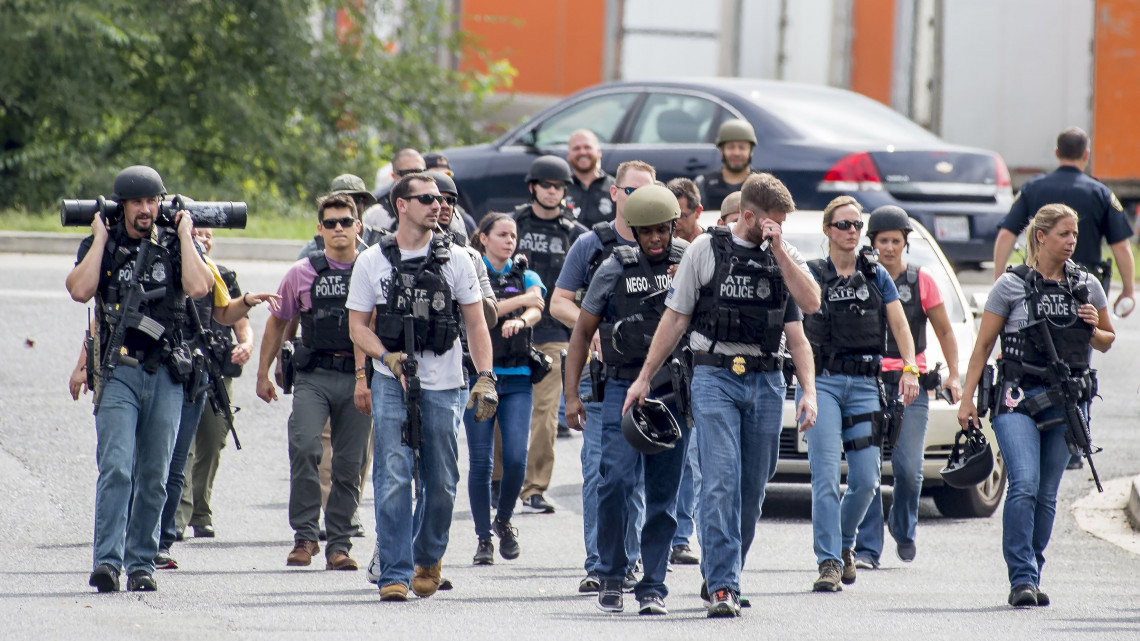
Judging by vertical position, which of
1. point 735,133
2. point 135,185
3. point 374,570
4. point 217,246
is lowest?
point 374,570

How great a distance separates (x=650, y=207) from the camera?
724 centimetres

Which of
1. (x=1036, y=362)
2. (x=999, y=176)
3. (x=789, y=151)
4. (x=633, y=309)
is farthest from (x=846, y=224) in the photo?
(x=999, y=176)

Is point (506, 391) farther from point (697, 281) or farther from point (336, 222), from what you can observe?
point (697, 281)

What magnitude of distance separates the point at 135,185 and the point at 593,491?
231cm

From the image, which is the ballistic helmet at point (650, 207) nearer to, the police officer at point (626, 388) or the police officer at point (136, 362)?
the police officer at point (626, 388)

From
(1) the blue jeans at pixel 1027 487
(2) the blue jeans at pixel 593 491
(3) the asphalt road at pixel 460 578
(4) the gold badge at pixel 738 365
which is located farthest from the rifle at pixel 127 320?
(1) the blue jeans at pixel 1027 487

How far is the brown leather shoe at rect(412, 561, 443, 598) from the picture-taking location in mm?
7547

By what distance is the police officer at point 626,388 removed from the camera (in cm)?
734

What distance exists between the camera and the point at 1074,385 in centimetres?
766

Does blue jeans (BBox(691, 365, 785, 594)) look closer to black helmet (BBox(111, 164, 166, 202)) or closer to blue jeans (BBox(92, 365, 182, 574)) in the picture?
blue jeans (BBox(92, 365, 182, 574))

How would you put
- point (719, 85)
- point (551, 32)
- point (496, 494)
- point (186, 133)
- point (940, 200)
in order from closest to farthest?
1. point (496, 494)
2. point (940, 200)
3. point (719, 85)
4. point (186, 133)
5. point (551, 32)

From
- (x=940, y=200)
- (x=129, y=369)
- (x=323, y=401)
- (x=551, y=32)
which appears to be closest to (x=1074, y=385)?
(x=323, y=401)

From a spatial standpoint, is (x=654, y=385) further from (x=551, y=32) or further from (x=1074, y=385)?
(x=551, y=32)

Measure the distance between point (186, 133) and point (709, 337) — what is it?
14.6 metres
